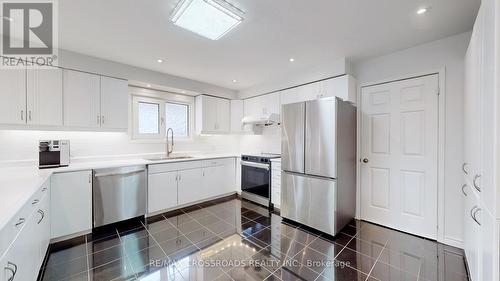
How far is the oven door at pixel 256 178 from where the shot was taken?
3572 mm

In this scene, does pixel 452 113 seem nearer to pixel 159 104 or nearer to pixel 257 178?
pixel 257 178

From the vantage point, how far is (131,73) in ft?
10.3

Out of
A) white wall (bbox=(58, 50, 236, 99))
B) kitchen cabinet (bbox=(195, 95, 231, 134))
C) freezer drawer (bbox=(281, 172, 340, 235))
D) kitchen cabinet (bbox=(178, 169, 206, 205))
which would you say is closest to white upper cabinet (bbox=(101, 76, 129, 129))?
white wall (bbox=(58, 50, 236, 99))

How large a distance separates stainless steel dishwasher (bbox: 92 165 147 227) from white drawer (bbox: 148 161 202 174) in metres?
0.15

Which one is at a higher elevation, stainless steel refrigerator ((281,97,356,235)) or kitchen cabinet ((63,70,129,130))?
kitchen cabinet ((63,70,129,130))

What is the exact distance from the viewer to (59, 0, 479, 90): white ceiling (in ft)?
5.75

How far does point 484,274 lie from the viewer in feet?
3.87

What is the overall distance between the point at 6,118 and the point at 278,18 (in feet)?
10.5

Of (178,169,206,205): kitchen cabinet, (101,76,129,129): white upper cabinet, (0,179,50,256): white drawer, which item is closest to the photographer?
(0,179,50,256): white drawer

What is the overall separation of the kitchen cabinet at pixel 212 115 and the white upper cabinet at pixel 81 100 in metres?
1.71

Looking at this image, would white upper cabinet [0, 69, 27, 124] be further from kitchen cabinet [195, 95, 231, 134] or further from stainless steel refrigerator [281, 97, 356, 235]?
stainless steel refrigerator [281, 97, 356, 235]

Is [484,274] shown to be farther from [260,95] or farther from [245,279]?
[260,95]

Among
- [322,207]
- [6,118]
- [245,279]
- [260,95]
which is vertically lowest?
[245,279]

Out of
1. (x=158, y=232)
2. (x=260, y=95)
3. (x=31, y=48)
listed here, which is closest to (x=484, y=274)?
(x=158, y=232)
